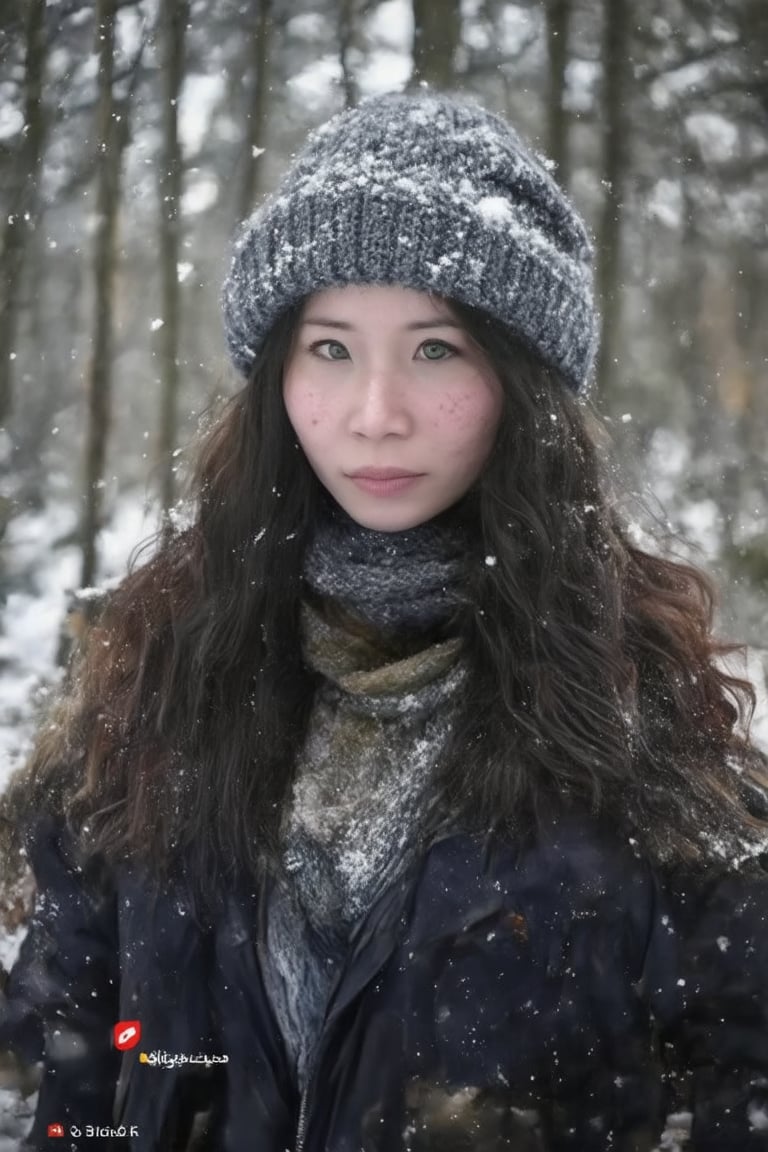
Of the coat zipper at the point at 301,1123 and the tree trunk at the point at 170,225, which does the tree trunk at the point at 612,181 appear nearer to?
the tree trunk at the point at 170,225

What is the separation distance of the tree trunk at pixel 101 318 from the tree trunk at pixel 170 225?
0.17m

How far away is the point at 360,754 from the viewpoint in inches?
62.3

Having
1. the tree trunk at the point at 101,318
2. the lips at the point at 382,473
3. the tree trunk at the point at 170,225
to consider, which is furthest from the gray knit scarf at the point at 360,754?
the tree trunk at the point at 101,318

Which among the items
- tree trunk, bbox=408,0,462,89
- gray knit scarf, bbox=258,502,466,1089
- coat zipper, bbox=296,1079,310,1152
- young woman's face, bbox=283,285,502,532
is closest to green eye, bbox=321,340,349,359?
young woman's face, bbox=283,285,502,532

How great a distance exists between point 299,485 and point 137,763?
0.52 m

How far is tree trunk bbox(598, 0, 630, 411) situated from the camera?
314 cm

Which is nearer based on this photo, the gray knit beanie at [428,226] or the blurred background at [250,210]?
the gray knit beanie at [428,226]

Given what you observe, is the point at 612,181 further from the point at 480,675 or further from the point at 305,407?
the point at 480,675

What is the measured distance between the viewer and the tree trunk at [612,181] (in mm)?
3141

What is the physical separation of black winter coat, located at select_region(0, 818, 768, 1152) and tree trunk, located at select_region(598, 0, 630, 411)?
7.81ft

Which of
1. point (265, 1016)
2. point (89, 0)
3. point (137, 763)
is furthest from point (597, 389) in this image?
point (265, 1016)

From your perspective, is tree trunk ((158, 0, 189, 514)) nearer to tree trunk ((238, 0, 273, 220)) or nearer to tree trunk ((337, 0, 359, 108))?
tree trunk ((238, 0, 273, 220))

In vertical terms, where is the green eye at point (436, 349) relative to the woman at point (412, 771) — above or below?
above

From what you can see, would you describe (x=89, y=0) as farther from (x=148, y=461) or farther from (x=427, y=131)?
(x=427, y=131)
